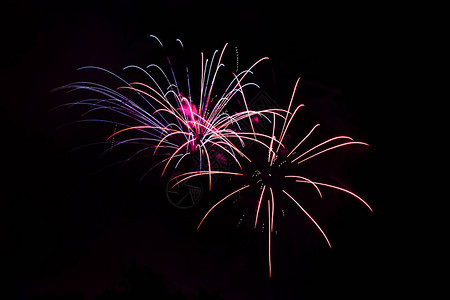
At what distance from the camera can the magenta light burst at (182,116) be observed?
5.62 meters

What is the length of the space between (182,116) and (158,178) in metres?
1.41

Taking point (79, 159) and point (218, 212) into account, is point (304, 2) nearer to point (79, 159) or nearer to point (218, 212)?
point (218, 212)

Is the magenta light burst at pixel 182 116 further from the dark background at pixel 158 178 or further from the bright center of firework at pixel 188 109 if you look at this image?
the dark background at pixel 158 178

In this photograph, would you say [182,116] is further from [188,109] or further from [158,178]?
[158,178]

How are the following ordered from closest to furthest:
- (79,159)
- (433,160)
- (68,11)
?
(433,160) → (79,159) → (68,11)

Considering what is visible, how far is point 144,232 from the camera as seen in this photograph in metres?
5.42

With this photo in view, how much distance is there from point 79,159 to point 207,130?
2786 millimetres

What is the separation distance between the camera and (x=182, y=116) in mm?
5773

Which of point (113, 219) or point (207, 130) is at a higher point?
point (207, 130)

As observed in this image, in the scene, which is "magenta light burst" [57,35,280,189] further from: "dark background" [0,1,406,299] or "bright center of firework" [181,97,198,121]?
"dark background" [0,1,406,299]

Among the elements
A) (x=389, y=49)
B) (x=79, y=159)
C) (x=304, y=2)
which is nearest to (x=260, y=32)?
(x=304, y=2)

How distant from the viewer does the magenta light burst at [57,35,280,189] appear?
5621 mm

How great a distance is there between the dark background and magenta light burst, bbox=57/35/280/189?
50 centimetres

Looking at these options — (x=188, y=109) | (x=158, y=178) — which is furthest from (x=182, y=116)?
(x=158, y=178)
